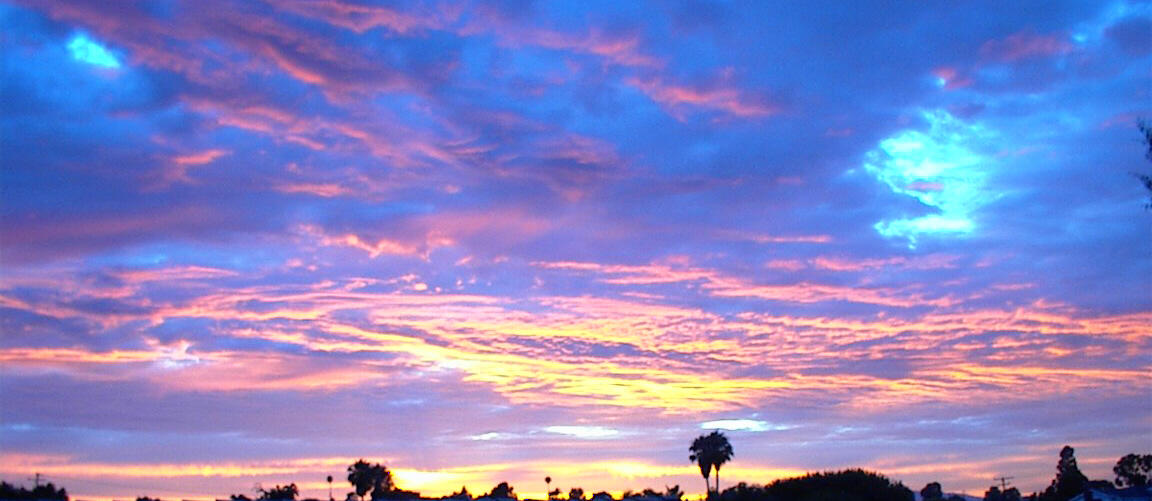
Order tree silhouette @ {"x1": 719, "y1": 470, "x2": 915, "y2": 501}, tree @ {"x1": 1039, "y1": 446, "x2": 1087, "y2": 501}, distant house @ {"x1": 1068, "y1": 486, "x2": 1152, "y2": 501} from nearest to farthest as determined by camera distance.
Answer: tree silhouette @ {"x1": 719, "y1": 470, "x2": 915, "y2": 501}
distant house @ {"x1": 1068, "y1": 486, "x2": 1152, "y2": 501}
tree @ {"x1": 1039, "y1": 446, "x2": 1087, "y2": 501}

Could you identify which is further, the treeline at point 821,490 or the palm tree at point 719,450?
the palm tree at point 719,450

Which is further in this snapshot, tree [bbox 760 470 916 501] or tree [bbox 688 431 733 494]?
tree [bbox 688 431 733 494]

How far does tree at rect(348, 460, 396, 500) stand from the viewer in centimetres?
12500

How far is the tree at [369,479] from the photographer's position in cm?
12500

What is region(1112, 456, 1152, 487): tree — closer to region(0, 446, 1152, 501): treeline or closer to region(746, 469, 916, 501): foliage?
region(0, 446, 1152, 501): treeline

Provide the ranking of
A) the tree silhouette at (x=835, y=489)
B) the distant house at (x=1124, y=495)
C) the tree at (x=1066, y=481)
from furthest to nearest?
the tree at (x=1066, y=481), the distant house at (x=1124, y=495), the tree silhouette at (x=835, y=489)

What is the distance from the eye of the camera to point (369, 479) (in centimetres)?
12662

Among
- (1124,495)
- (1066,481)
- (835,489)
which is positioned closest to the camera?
(835,489)

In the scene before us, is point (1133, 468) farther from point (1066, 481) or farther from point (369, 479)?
point (369, 479)

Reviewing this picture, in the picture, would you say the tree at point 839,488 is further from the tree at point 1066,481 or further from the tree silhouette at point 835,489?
the tree at point 1066,481

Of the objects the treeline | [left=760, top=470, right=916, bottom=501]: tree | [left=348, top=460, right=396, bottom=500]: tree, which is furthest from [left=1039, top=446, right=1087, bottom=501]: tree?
[left=348, top=460, right=396, bottom=500]: tree

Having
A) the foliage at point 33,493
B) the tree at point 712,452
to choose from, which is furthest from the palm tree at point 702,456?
the foliage at point 33,493

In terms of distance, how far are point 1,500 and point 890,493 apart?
207 feet

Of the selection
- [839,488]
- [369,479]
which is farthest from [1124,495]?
[369,479]
